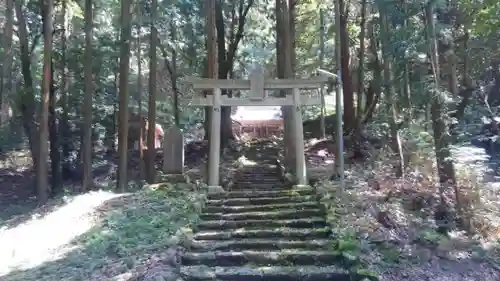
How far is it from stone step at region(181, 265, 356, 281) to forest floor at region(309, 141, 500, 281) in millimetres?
576

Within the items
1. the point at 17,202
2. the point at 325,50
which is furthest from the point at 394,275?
the point at 325,50

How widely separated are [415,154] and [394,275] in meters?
6.03

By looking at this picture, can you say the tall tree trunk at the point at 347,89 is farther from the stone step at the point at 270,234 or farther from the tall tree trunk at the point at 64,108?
the stone step at the point at 270,234

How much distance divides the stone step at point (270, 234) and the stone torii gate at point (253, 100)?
3429 mm

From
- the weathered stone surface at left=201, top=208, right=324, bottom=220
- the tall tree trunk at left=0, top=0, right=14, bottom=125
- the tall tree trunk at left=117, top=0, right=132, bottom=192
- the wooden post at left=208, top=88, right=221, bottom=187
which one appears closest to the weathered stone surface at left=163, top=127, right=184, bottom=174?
the wooden post at left=208, top=88, right=221, bottom=187

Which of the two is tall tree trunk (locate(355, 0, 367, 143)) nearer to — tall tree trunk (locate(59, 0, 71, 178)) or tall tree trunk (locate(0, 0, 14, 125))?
tall tree trunk (locate(59, 0, 71, 178))

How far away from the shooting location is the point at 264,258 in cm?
802

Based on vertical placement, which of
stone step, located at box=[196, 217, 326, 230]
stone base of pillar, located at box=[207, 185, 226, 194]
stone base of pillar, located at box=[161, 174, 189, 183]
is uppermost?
stone base of pillar, located at box=[161, 174, 189, 183]

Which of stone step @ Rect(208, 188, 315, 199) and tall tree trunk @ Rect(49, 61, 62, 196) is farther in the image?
tall tree trunk @ Rect(49, 61, 62, 196)

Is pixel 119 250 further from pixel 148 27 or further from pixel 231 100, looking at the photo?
pixel 148 27

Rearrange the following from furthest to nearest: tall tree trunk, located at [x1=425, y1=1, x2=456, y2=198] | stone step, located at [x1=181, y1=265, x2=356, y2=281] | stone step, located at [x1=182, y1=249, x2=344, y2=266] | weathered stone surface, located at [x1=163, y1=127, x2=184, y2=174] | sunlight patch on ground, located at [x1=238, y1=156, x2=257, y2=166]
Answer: sunlight patch on ground, located at [x1=238, y1=156, x2=257, y2=166] → weathered stone surface, located at [x1=163, y1=127, x2=184, y2=174] → tall tree trunk, located at [x1=425, y1=1, x2=456, y2=198] → stone step, located at [x1=182, y1=249, x2=344, y2=266] → stone step, located at [x1=181, y1=265, x2=356, y2=281]

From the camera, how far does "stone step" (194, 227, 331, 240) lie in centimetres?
893

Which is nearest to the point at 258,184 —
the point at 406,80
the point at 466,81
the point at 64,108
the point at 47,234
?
the point at 406,80

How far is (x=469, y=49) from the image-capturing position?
13.7 meters
